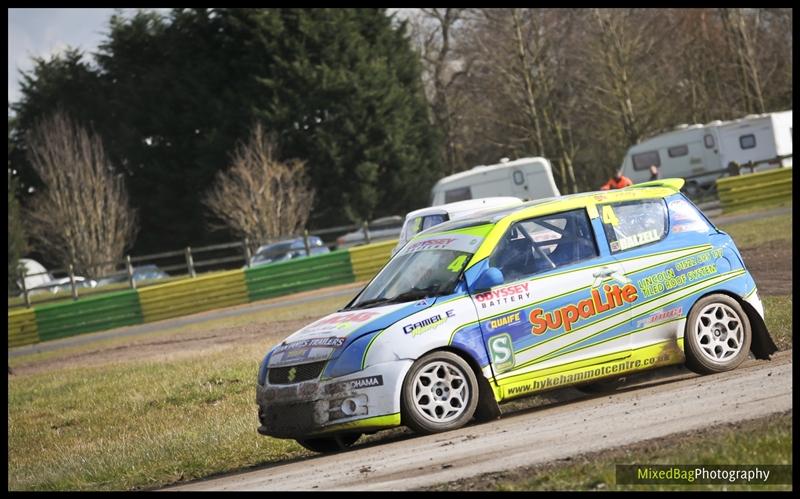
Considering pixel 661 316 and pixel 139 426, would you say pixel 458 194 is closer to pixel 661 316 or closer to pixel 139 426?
pixel 139 426

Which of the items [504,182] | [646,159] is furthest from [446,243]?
[646,159]

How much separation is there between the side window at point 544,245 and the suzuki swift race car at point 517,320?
0.01 metres

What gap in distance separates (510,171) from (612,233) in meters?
30.5

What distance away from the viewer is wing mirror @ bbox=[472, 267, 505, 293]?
8477 millimetres

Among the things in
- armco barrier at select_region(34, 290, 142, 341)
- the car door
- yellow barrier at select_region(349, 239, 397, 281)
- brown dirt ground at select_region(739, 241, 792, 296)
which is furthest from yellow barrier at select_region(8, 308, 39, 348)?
the car door

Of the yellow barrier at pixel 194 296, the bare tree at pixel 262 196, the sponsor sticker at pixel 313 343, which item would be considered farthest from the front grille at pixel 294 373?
the bare tree at pixel 262 196

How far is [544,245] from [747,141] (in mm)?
36351

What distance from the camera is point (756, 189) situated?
34.6 m

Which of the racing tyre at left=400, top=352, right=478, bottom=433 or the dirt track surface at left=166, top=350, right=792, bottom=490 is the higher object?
the racing tyre at left=400, top=352, right=478, bottom=433

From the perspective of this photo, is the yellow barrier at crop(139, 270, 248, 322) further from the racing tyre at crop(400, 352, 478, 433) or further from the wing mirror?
the racing tyre at crop(400, 352, 478, 433)

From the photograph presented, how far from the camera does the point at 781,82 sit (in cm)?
5453

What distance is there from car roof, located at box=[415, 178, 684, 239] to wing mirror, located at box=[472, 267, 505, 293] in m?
0.61

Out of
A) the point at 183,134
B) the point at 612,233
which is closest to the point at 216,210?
the point at 183,134

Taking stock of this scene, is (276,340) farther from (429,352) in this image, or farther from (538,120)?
(538,120)
